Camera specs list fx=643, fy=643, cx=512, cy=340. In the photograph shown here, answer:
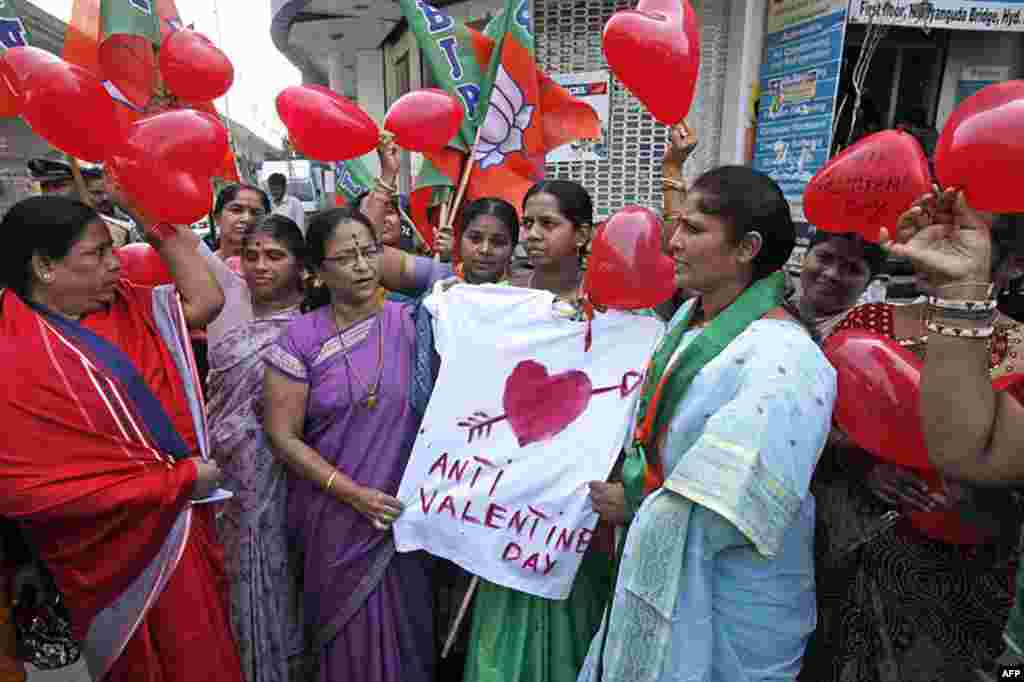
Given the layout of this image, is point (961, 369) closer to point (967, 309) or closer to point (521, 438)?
point (967, 309)

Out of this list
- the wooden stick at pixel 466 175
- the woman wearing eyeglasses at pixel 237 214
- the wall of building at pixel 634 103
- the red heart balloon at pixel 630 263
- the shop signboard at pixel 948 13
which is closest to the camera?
the red heart balloon at pixel 630 263

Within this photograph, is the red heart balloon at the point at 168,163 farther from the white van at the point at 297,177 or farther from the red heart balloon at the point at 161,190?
the white van at the point at 297,177

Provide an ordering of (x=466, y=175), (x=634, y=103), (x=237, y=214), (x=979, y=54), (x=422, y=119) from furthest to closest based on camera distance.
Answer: (x=634, y=103) < (x=979, y=54) < (x=237, y=214) < (x=466, y=175) < (x=422, y=119)

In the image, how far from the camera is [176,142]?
1938 mm

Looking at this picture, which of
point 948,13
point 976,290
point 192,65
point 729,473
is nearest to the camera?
point 976,290

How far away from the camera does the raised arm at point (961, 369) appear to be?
1133mm

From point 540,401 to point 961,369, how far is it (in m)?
1.14

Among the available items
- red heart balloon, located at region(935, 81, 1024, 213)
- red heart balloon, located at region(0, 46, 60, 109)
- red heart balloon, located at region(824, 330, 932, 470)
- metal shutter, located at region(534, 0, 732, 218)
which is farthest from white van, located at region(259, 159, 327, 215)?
red heart balloon, located at region(935, 81, 1024, 213)

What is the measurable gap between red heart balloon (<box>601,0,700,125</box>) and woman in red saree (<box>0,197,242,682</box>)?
1.60 metres

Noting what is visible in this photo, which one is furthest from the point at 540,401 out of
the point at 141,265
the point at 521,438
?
the point at 141,265

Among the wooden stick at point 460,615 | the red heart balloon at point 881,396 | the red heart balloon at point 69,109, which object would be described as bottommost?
the wooden stick at point 460,615

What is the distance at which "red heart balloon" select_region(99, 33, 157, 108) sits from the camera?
2.47 m

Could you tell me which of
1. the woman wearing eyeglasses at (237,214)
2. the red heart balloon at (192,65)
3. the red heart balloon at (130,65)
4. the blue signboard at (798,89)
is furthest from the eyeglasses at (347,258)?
the blue signboard at (798,89)

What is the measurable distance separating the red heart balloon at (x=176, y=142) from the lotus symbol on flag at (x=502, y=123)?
1379mm
